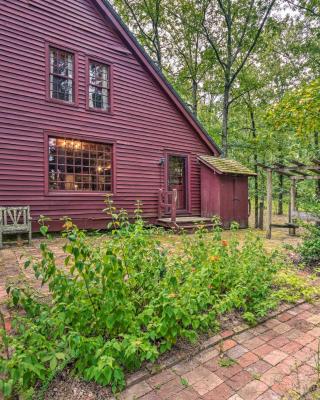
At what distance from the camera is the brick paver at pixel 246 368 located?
1.74 m

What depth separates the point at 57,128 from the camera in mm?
7512

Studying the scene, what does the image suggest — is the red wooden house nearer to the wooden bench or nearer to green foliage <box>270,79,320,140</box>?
the wooden bench

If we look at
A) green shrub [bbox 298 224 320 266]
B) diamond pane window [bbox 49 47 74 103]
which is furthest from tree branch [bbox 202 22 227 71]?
green shrub [bbox 298 224 320 266]

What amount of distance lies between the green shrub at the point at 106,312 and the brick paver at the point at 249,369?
0.19m

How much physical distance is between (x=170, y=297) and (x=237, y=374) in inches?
28.2

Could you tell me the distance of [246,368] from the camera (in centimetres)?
200

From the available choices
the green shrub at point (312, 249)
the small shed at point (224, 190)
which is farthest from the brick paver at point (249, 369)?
the small shed at point (224, 190)

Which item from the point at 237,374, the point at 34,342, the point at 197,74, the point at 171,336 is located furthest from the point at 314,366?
the point at 197,74

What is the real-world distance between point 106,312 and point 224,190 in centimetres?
843

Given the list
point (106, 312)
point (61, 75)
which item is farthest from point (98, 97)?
point (106, 312)

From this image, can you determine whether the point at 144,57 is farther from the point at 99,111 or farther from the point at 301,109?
the point at 301,109

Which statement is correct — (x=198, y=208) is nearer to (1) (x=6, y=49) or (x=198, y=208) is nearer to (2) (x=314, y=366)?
(1) (x=6, y=49)

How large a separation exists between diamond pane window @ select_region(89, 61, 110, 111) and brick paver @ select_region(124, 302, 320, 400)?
7837 millimetres

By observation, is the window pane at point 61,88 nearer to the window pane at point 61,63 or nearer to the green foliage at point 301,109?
the window pane at point 61,63
